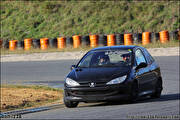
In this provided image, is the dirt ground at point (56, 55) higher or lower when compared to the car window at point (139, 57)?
lower

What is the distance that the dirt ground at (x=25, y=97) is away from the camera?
13.1 metres

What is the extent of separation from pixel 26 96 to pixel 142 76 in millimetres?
4194

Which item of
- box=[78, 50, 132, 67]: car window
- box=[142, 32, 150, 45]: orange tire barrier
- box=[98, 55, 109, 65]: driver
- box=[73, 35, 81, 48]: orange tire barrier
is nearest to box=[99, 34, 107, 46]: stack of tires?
box=[73, 35, 81, 48]: orange tire barrier

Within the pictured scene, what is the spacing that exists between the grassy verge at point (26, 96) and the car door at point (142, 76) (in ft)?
7.74

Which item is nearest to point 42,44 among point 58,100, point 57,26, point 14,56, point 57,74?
point 14,56

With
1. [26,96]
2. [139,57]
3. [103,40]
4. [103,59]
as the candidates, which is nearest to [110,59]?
[103,59]

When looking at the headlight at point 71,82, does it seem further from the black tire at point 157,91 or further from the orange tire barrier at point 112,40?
the orange tire barrier at point 112,40

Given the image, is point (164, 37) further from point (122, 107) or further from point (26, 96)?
point (122, 107)

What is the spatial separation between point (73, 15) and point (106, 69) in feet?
118

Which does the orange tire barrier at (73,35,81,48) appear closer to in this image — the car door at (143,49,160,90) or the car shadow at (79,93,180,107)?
the car shadow at (79,93,180,107)

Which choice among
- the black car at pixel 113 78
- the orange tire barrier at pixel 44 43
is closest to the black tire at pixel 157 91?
the black car at pixel 113 78

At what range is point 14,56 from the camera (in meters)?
33.1

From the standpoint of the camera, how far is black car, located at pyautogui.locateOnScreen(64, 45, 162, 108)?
11031 mm

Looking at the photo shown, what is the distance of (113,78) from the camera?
1105 cm
